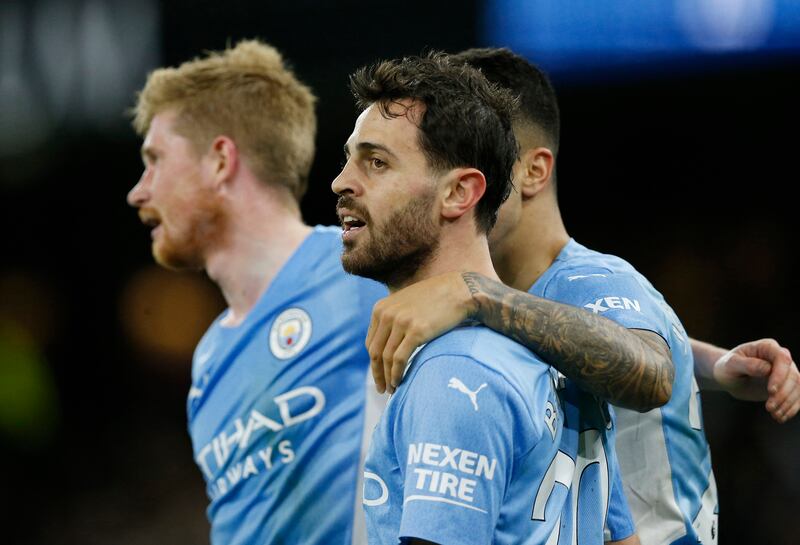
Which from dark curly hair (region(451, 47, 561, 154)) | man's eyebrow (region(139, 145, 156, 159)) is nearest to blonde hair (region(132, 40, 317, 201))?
man's eyebrow (region(139, 145, 156, 159))

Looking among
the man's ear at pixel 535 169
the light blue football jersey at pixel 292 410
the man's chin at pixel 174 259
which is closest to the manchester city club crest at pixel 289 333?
the light blue football jersey at pixel 292 410

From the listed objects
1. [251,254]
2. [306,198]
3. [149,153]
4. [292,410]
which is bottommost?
[306,198]

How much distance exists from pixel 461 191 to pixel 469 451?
2.10 ft

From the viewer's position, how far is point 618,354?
2318 mm

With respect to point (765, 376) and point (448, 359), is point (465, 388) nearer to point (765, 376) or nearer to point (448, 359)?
point (448, 359)

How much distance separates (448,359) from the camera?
6.93ft

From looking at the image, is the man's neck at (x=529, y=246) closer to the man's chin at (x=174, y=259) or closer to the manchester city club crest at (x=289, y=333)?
the manchester city club crest at (x=289, y=333)

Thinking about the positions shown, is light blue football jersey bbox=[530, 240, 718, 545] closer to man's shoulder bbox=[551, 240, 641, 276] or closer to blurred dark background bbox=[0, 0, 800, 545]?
man's shoulder bbox=[551, 240, 641, 276]

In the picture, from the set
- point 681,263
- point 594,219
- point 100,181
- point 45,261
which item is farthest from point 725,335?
point 45,261

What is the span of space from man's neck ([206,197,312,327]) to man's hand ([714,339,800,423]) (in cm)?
165

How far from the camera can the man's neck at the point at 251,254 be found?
3977mm

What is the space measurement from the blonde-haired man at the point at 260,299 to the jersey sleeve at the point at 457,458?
147cm

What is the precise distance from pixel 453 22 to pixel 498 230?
4.24 m

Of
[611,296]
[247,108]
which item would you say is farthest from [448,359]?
[247,108]
